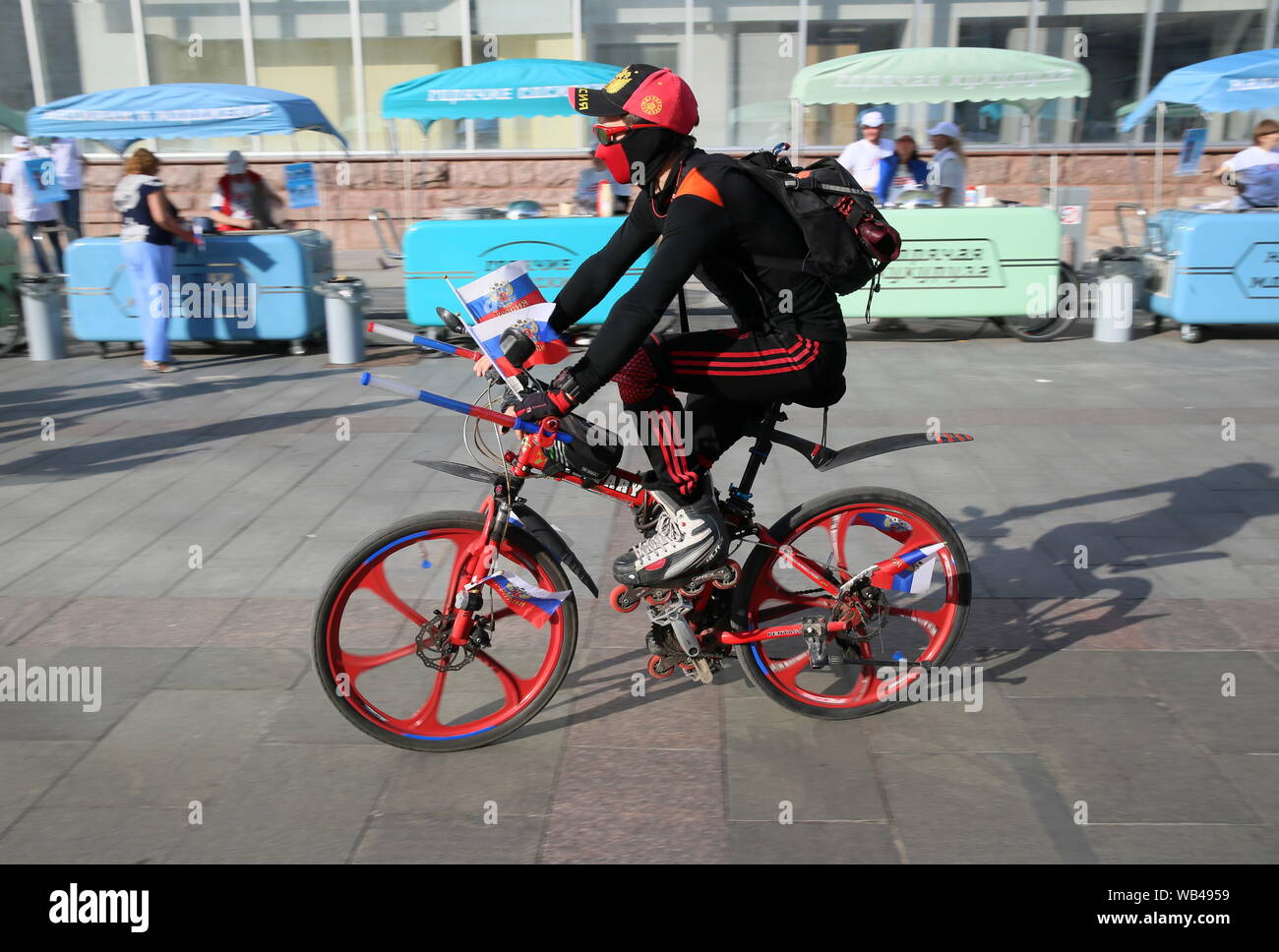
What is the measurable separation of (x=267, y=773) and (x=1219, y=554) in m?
4.19

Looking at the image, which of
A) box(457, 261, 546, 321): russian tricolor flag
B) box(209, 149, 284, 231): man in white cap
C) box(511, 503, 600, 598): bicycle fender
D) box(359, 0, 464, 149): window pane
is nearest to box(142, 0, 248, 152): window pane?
box(359, 0, 464, 149): window pane

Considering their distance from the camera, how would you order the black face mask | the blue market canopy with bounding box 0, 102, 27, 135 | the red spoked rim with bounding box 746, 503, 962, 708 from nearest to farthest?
the black face mask
the red spoked rim with bounding box 746, 503, 962, 708
the blue market canopy with bounding box 0, 102, 27, 135

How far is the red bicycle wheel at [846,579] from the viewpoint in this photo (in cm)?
376

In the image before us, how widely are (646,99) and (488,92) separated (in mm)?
9958

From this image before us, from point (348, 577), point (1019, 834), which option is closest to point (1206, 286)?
point (1019, 834)

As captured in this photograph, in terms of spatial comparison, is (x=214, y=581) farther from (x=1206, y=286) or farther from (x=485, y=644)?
(x=1206, y=286)

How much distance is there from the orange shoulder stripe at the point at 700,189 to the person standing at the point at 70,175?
40.5ft

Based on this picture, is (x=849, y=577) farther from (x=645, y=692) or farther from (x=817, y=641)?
(x=645, y=692)

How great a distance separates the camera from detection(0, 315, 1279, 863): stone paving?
3.24 metres

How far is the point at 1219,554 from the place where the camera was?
5.34m

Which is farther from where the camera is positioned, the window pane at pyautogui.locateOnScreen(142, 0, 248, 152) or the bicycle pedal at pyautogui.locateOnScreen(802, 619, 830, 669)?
the window pane at pyautogui.locateOnScreen(142, 0, 248, 152)

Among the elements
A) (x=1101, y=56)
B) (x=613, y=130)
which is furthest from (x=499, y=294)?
(x=1101, y=56)

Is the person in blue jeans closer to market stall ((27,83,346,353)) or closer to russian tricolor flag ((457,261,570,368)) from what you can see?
market stall ((27,83,346,353))

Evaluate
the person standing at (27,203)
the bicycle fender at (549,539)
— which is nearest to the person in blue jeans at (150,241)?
the person standing at (27,203)
